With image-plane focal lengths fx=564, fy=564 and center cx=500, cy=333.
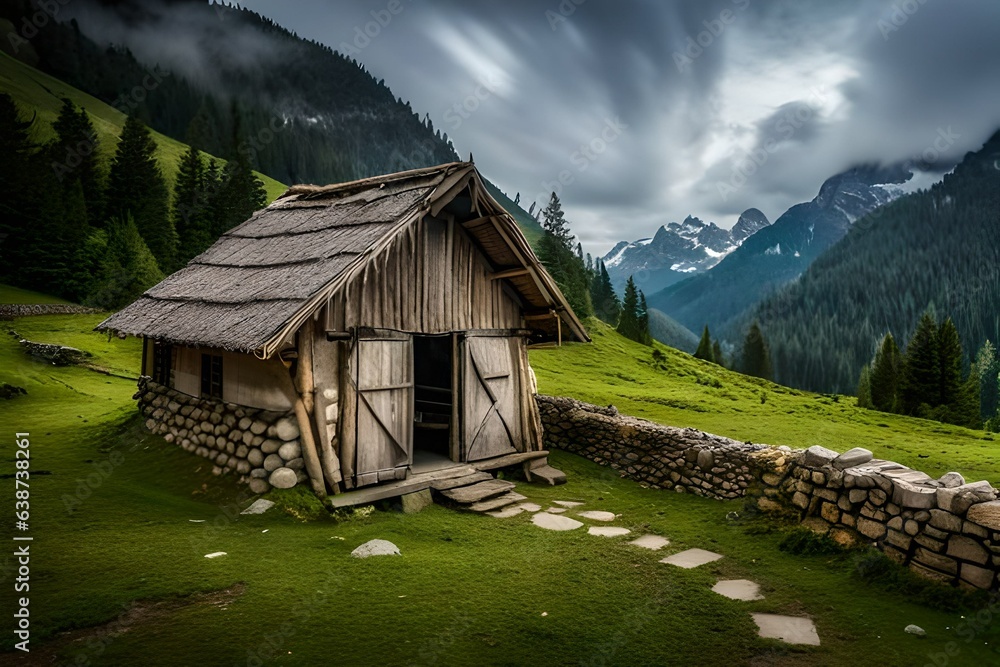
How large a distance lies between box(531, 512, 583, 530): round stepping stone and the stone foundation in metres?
4.17

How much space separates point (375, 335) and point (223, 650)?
20.9ft

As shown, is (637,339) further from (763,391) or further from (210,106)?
(210,106)

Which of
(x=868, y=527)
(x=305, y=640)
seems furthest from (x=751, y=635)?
(x=305, y=640)

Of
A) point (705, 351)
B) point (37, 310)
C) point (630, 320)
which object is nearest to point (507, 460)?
point (37, 310)

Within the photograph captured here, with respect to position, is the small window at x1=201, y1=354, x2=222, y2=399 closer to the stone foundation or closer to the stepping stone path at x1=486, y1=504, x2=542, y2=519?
the stone foundation

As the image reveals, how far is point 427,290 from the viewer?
1174 cm

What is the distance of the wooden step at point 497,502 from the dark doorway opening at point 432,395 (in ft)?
9.59

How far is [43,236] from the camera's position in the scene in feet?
138

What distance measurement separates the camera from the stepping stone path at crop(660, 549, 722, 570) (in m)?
8.05

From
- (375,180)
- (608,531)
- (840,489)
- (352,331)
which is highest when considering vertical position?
(375,180)

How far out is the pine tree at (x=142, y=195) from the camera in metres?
52.4

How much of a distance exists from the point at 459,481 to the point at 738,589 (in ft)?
18.9

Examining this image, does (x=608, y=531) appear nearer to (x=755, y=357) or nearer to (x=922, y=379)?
(x=922, y=379)

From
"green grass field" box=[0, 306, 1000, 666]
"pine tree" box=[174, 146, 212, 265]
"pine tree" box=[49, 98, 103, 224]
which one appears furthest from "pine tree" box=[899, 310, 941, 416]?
"pine tree" box=[49, 98, 103, 224]
